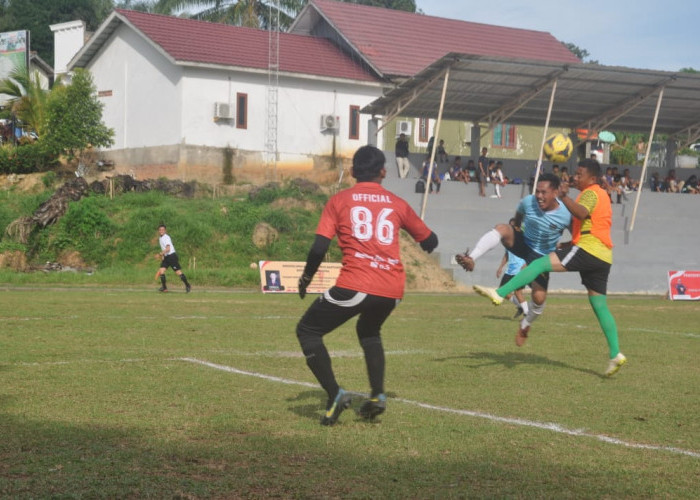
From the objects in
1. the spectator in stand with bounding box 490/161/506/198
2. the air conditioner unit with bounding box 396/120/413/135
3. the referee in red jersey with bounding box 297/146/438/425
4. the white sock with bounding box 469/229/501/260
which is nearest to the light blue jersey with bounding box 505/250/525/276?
the white sock with bounding box 469/229/501/260

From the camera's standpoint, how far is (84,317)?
53.0 ft

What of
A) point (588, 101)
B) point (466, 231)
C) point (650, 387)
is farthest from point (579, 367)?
point (588, 101)

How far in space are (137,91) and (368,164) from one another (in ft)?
119

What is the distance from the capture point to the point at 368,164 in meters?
7.29

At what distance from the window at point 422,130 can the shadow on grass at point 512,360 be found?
34587mm

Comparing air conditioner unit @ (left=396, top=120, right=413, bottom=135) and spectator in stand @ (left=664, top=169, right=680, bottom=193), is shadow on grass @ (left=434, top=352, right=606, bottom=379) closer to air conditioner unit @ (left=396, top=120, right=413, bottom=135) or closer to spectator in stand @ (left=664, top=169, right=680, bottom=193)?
spectator in stand @ (left=664, top=169, right=680, bottom=193)

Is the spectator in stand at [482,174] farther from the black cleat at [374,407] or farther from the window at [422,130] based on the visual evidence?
the black cleat at [374,407]

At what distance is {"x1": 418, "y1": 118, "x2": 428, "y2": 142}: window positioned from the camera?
46.1 m

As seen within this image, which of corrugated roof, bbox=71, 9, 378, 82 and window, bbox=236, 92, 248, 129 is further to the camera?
window, bbox=236, 92, 248, 129

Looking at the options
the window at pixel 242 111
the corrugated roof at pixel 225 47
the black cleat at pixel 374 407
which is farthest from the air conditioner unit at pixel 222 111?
the black cleat at pixel 374 407

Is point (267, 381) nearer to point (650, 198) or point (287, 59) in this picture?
point (650, 198)

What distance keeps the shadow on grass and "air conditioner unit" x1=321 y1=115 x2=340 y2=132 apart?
3083 cm

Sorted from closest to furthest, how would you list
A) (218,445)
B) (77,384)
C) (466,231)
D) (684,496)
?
(684,496)
(218,445)
(77,384)
(466,231)

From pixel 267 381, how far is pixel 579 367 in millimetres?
3795
